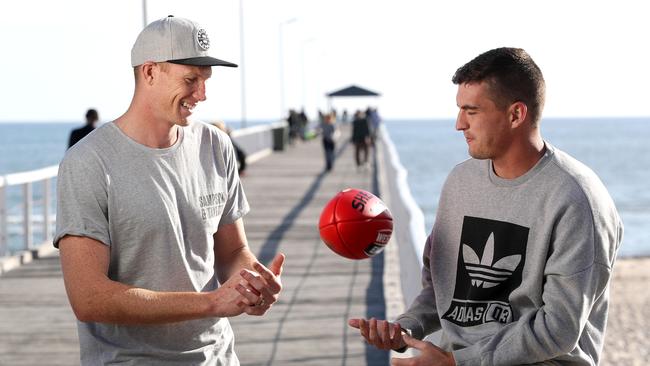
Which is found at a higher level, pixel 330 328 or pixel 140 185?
pixel 140 185

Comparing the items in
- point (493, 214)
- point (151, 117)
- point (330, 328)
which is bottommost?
point (330, 328)

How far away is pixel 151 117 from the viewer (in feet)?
12.7

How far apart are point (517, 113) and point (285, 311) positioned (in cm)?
809

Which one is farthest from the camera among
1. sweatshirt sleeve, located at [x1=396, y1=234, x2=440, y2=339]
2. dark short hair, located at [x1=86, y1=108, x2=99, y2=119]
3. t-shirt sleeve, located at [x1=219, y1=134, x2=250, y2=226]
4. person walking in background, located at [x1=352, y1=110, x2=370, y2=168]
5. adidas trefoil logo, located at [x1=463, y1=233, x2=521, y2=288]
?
person walking in background, located at [x1=352, y1=110, x2=370, y2=168]

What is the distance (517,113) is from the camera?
3.64 m

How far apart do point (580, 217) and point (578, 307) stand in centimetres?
26

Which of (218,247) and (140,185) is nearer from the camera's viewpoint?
(140,185)

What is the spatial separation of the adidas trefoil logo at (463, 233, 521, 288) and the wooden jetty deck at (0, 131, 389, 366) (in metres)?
5.42

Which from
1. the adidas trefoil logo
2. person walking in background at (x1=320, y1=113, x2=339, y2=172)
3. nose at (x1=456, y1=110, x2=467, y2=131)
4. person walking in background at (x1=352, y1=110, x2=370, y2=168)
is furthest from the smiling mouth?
person walking in background at (x1=352, y1=110, x2=370, y2=168)

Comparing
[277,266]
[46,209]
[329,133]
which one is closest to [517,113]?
[277,266]

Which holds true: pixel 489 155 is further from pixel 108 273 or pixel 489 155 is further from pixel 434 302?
pixel 108 273

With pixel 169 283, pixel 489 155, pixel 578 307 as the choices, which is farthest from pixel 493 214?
pixel 169 283

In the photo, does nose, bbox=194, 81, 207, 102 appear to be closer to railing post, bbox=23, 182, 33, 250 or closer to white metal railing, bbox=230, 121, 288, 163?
railing post, bbox=23, 182, 33, 250

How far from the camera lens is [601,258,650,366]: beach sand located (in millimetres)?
25141
